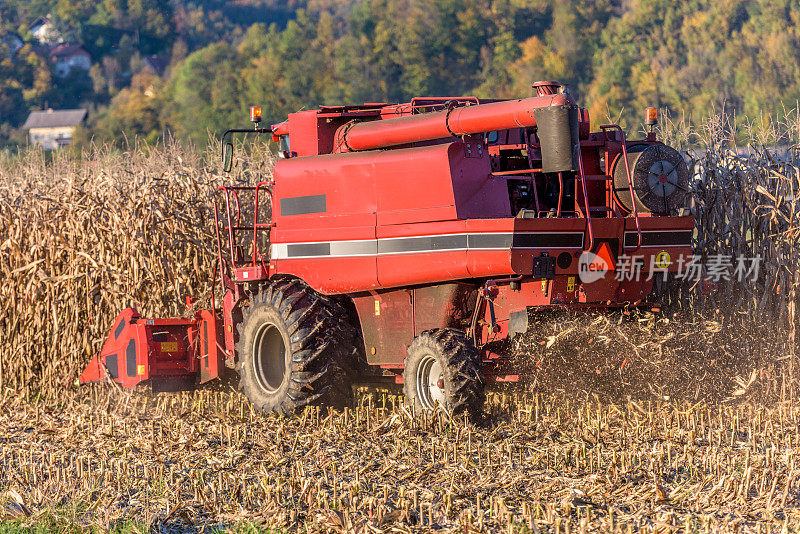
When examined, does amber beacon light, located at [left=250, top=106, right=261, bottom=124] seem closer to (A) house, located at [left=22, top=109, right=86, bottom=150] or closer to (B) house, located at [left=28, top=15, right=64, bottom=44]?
(A) house, located at [left=22, top=109, right=86, bottom=150]

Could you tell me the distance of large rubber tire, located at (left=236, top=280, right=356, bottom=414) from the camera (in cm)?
912

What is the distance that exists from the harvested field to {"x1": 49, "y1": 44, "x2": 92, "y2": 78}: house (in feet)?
215

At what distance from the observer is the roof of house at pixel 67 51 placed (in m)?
72.0

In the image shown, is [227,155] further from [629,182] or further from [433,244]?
[629,182]

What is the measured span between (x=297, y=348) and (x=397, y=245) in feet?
4.01

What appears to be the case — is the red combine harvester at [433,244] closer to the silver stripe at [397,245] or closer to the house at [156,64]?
the silver stripe at [397,245]

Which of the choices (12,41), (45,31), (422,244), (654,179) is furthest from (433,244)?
(45,31)

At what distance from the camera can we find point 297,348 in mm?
9102

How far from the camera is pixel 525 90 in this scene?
39.0 m

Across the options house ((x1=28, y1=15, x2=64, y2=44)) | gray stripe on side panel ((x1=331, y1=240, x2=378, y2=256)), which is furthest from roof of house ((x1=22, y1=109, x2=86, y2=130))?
gray stripe on side panel ((x1=331, y1=240, x2=378, y2=256))

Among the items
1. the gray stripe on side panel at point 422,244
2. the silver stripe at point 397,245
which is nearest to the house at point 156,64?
the silver stripe at point 397,245

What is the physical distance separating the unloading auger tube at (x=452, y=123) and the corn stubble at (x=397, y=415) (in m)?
1.51

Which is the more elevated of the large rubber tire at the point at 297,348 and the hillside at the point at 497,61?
the hillside at the point at 497,61

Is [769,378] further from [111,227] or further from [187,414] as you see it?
[111,227]
